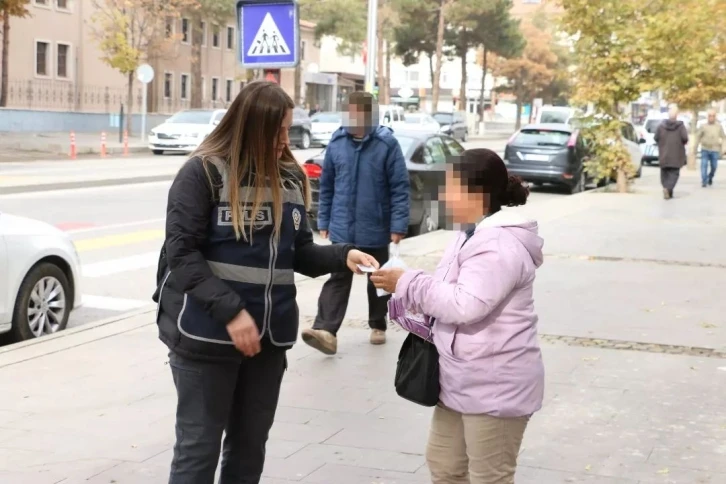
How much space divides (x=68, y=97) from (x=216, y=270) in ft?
146

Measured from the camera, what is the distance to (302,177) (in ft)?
12.3

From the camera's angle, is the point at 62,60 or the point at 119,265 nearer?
the point at 119,265

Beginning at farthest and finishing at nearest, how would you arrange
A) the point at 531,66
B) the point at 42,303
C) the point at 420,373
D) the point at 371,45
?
the point at 531,66, the point at 371,45, the point at 42,303, the point at 420,373

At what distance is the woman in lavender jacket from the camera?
3.32 meters

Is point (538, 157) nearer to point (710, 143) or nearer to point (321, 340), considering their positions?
point (710, 143)

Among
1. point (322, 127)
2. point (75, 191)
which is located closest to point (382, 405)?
point (75, 191)

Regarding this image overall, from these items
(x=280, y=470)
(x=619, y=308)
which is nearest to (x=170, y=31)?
(x=619, y=308)

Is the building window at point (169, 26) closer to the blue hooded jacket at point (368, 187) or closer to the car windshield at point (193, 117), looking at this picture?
the car windshield at point (193, 117)

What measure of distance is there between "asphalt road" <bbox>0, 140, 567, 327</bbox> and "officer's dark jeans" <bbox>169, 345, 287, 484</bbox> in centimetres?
535

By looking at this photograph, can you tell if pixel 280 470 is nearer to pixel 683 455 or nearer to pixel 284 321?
pixel 284 321

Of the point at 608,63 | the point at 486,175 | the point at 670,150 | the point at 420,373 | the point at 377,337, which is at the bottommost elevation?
the point at 377,337

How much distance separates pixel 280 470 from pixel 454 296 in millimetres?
1817

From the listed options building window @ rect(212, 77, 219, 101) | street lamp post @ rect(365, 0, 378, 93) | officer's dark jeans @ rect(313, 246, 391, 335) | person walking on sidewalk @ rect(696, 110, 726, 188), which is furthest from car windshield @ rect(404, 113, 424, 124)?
officer's dark jeans @ rect(313, 246, 391, 335)

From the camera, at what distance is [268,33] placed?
834 cm
